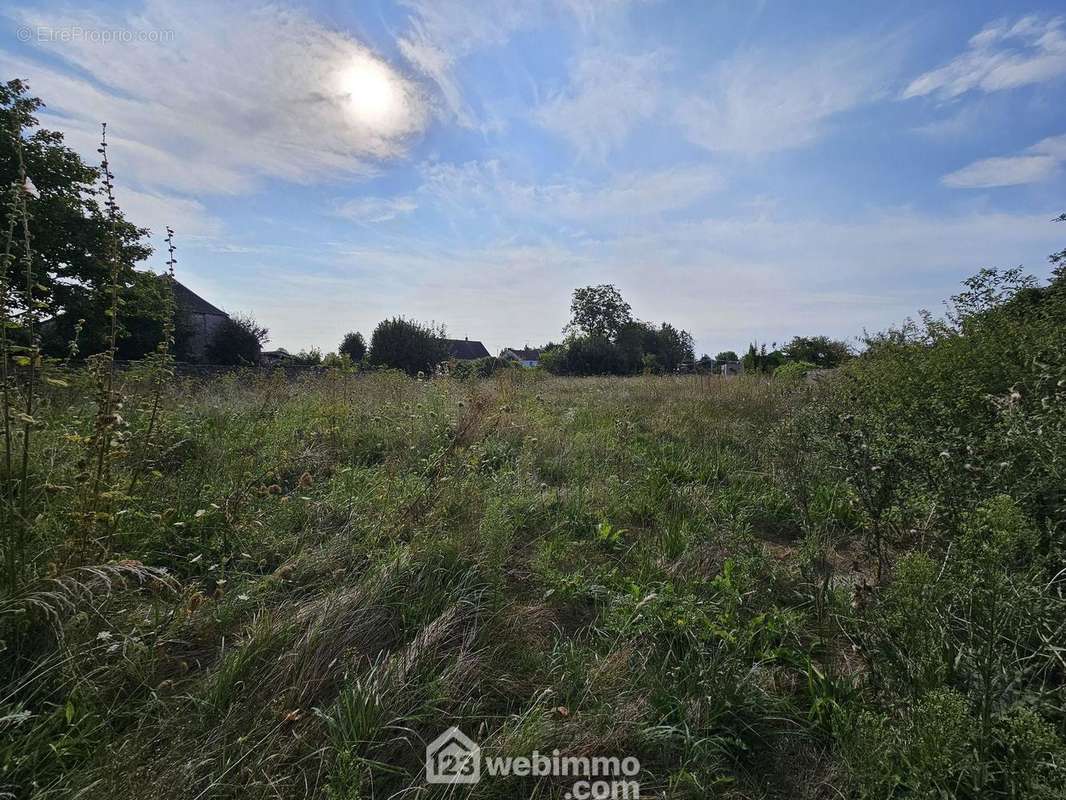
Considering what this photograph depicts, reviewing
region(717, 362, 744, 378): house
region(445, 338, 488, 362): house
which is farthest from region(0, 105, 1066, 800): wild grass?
region(445, 338, 488, 362): house

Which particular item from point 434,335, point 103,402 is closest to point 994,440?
point 103,402

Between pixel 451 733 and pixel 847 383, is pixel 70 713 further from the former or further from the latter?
pixel 847 383

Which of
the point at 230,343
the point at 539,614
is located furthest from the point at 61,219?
the point at 539,614

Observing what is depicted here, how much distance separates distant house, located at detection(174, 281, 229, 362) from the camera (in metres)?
18.7

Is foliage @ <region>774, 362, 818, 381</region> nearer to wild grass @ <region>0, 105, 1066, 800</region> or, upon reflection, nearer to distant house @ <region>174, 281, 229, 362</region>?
wild grass @ <region>0, 105, 1066, 800</region>

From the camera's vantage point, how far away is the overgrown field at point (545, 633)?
1.39 meters

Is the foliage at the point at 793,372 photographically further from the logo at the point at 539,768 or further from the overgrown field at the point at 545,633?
the logo at the point at 539,768

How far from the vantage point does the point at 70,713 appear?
4.65ft

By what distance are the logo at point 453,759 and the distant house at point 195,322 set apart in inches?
578

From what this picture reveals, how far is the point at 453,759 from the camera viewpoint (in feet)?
4.91

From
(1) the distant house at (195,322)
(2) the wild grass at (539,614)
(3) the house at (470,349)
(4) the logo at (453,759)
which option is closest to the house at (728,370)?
(2) the wild grass at (539,614)

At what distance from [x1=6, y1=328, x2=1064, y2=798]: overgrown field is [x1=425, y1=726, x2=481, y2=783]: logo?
0.13 feet

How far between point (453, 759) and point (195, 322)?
95.4ft

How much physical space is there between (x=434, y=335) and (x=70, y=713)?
2689cm
